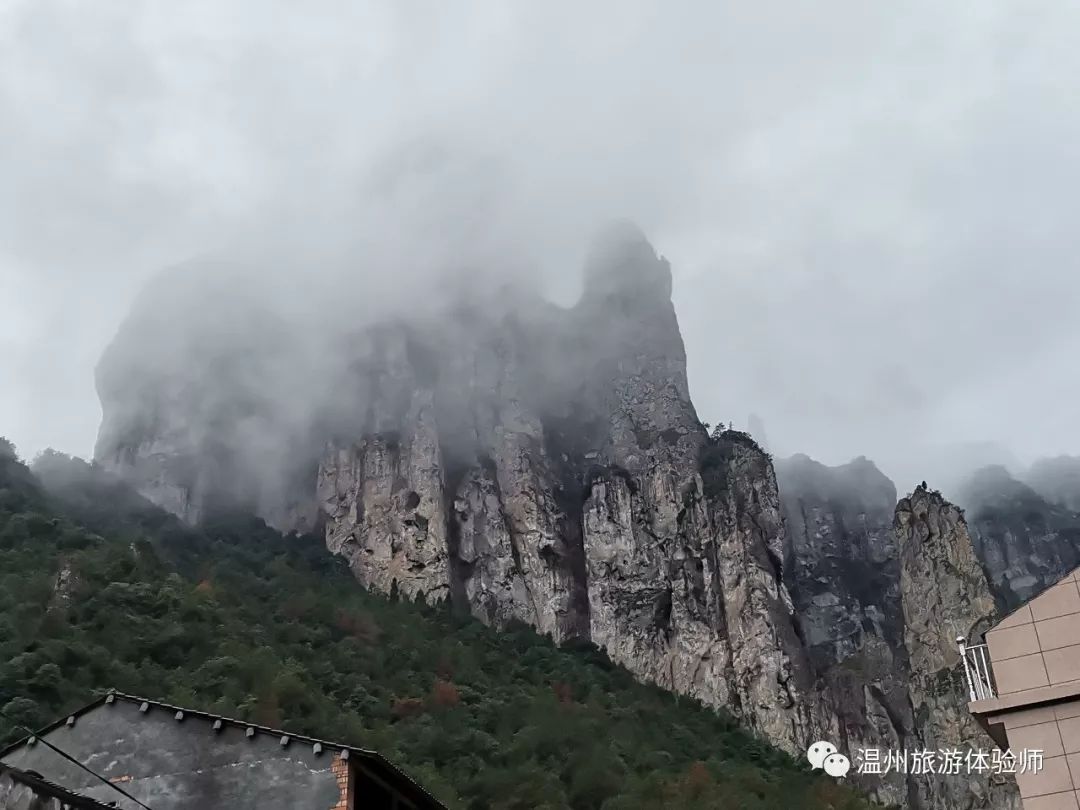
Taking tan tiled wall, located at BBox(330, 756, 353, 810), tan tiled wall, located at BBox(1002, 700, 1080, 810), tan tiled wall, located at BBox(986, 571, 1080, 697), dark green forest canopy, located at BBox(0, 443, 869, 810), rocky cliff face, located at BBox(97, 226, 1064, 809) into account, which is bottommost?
tan tiled wall, located at BBox(1002, 700, 1080, 810)

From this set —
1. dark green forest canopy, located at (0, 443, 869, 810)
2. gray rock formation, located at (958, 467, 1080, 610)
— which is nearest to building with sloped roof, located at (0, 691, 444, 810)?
dark green forest canopy, located at (0, 443, 869, 810)

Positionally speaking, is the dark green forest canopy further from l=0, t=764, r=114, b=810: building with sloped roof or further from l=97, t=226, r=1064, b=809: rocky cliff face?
l=0, t=764, r=114, b=810: building with sloped roof

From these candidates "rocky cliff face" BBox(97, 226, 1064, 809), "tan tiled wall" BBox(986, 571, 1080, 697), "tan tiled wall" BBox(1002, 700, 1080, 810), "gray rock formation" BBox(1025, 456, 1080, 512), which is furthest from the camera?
"gray rock formation" BBox(1025, 456, 1080, 512)

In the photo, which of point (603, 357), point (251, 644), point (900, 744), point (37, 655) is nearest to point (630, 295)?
point (603, 357)

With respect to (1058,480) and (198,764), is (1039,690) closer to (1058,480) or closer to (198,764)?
(198,764)

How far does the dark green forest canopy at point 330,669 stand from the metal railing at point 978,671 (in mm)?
27202

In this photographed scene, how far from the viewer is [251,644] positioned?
54062 millimetres

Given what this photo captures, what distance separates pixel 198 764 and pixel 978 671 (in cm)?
1334

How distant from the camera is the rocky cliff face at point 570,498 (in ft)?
264

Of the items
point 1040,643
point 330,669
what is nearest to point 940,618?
point 330,669

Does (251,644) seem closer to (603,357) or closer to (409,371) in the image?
(409,371)

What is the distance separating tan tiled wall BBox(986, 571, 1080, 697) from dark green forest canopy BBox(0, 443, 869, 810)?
1100 inches

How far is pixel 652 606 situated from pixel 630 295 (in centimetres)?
3588

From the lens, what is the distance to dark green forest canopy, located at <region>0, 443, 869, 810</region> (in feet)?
144
